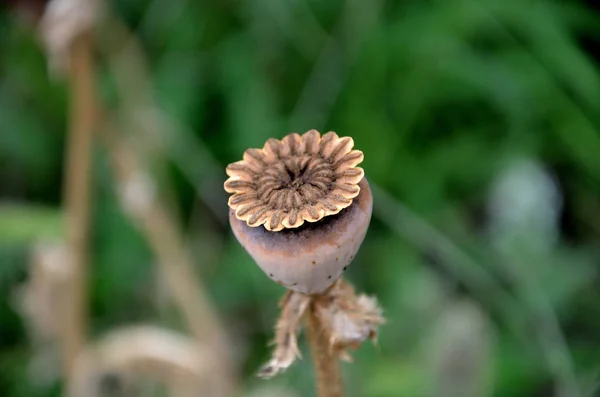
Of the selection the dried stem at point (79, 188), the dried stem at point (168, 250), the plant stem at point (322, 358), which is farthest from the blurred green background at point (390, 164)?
the plant stem at point (322, 358)

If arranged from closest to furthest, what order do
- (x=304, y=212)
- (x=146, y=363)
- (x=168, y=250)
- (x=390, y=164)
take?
(x=304, y=212) → (x=146, y=363) → (x=168, y=250) → (x=390, y=164)

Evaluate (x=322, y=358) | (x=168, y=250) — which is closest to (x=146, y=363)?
(x=168, y=250)

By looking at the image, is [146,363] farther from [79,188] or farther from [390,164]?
[390,164]

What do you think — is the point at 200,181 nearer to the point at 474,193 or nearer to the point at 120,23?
the point at 120,23

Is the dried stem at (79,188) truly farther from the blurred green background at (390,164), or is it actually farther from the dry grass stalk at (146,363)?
the blurred green background at (390,164)

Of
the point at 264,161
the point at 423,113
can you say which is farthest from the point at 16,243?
the point at 264,161
